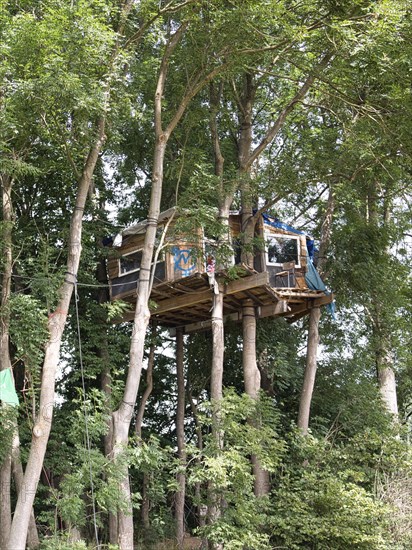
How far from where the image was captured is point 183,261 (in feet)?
47.9

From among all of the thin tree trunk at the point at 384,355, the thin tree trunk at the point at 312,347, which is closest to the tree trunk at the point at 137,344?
the thin tree trunk at the point at 312,347

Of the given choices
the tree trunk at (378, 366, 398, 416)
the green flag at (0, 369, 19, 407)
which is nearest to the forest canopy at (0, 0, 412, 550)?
the green flag at (0, 369, 19, 407)

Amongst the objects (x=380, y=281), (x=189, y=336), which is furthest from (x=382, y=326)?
(x=189, y=336)

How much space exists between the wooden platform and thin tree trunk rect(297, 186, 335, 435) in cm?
44

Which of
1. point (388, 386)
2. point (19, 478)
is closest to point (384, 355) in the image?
point (388, 386)

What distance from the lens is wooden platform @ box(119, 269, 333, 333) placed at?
14453 millimetres

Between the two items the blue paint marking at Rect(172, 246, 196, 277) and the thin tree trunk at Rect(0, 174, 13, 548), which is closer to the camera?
the thin tree trunk at Rect(0, 174, 13, 548)

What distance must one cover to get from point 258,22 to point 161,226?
15.5 feet

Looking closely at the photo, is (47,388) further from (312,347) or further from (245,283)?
(312,347)

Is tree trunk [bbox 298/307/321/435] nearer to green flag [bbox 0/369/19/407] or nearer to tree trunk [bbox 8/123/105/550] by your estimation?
tree trunk [bbox 8/123/105/550]

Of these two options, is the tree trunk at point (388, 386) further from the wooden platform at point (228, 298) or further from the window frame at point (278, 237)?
the window frame at point (278, 237)

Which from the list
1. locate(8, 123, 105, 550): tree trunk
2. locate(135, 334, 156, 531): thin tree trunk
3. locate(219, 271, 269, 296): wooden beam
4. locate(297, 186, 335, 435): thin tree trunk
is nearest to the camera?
locate(8, 123, 105, 550): tree trunk

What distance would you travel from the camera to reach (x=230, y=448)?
12.5m

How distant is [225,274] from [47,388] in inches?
191
